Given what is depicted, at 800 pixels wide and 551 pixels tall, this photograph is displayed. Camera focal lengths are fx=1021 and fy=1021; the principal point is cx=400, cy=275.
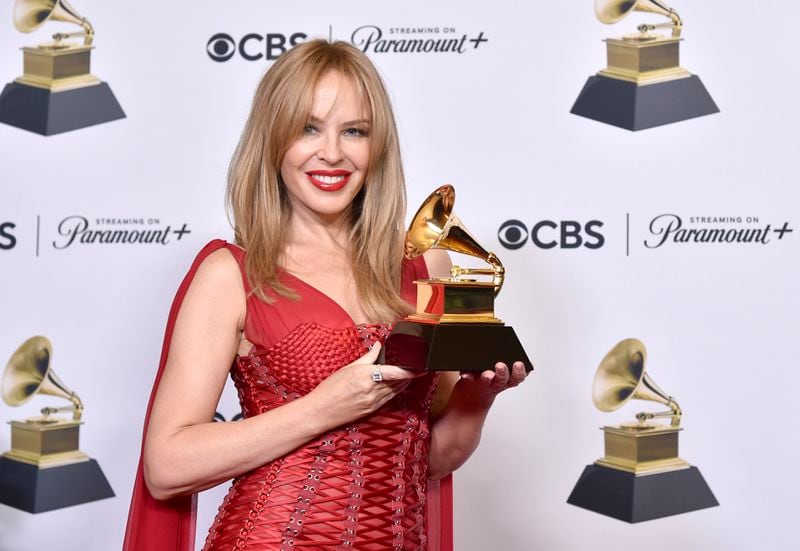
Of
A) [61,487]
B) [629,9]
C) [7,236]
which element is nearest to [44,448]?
[61,487]

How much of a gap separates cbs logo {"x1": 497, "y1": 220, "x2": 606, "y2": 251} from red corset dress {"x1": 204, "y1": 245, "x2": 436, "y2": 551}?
1157mm

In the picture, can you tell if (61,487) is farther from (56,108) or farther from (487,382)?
(487,382)

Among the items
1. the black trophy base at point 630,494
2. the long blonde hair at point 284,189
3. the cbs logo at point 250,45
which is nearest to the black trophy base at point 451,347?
the long blonde hair at point 284,189

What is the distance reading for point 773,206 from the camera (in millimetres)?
2945

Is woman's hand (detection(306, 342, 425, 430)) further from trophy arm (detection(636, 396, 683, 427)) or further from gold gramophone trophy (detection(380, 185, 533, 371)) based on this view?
trophy arm (detection(636, 396, 683, 427))

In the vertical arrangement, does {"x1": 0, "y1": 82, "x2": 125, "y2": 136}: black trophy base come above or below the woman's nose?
above

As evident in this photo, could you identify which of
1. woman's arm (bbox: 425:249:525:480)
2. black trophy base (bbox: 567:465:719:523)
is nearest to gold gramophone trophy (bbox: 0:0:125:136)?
woman's arm (bbox: 425:249:525:480)

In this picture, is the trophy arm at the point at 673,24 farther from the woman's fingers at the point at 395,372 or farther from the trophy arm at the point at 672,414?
the woman's fingers at the point at 395,372

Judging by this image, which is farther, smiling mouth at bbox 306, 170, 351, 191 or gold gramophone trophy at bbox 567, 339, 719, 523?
gold gramophone trophy at bbox 567, 339, 719, 523

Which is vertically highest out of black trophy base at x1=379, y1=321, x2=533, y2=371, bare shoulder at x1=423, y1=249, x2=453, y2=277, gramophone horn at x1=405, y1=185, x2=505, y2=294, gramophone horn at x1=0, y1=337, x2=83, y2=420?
gramophone horn at x1=405, y1=185, x2=505, y2=294

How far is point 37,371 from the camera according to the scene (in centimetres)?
304

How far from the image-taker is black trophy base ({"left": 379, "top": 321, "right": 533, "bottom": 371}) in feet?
5.44

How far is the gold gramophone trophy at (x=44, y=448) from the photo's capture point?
304 centimetres

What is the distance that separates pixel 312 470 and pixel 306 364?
19cm
